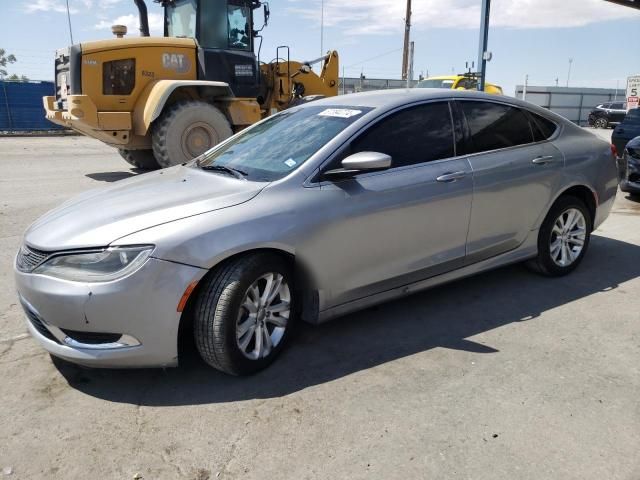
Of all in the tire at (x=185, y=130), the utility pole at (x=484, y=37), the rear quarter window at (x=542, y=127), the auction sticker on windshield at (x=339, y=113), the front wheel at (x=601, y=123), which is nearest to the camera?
the auction sticker on windshield at (x=339, y=113)

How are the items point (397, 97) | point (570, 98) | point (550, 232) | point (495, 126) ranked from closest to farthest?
point (397, 97) → point (495, 126) → point (550, 232) → point (570, 98)

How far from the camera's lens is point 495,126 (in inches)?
171

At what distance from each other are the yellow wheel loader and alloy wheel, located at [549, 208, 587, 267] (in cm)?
661

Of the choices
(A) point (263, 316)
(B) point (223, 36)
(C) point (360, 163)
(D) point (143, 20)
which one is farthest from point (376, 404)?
(D) point (143, 20)

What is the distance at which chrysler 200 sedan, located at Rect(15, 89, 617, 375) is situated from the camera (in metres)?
2.85

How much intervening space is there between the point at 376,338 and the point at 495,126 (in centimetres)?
194

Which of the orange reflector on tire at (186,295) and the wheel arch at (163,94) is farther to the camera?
the wheel arch at (163,94)

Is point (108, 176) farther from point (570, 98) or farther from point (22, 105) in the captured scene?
point (570, 98)

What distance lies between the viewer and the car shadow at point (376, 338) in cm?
307

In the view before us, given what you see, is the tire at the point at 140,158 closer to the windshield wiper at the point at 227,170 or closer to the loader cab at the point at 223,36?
the loader cab at the point at 223,36

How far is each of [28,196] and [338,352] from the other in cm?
662

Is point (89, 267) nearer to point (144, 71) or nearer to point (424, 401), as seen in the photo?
point (424, 401)

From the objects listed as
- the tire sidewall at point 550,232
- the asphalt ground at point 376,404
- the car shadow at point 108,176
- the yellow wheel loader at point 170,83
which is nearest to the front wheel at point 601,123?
the yellow wheel loader at point 170,83

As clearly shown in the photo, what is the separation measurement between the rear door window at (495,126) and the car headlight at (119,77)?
7.30 metres
